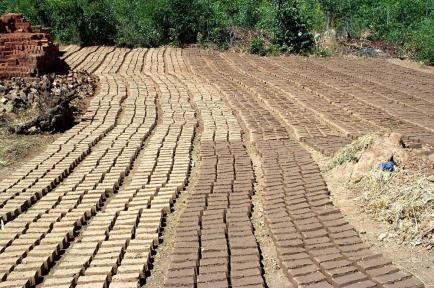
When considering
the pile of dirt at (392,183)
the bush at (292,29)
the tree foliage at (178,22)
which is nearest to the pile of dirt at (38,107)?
the pile of dirt at (392,183)

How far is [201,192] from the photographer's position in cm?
465

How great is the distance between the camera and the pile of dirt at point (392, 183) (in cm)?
352

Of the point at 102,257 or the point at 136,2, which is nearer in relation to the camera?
the point at 102,257

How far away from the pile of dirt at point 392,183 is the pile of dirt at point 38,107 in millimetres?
3881

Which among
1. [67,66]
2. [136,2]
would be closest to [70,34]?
[136,2]

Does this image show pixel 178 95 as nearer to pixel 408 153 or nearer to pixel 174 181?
pixel 174 181

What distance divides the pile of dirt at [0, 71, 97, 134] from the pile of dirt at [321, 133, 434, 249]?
3.88 metres

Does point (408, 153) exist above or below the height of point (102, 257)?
above

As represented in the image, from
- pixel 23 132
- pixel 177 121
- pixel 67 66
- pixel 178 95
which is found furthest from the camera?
pixel 67 66

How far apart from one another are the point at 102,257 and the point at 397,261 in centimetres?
205

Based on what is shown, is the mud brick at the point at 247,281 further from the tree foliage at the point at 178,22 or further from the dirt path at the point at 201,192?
the tree foliage at the point at 178,22

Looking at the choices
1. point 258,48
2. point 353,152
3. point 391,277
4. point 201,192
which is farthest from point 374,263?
point 258,48

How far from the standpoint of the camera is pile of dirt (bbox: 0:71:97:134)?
682cm

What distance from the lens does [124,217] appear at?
4.15m
